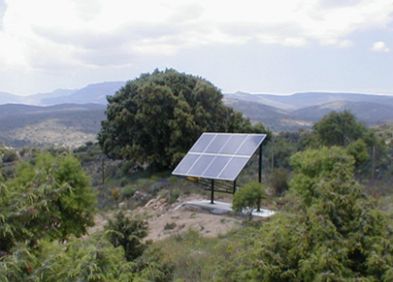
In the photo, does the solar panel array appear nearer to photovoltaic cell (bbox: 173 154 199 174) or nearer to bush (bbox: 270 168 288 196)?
photovoltaic cell (bbox: 173 154 199 174)

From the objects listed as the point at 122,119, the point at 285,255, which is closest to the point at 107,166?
the point at 122,119

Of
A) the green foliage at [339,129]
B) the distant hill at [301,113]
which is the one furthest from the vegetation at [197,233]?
the distant hill at [301,113]

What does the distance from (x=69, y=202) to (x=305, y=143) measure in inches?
737

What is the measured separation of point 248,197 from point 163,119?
13.9 metres

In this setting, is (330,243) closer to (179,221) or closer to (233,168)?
(179,221)

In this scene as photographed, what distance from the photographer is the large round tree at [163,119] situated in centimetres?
2950

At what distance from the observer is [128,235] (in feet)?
35.3

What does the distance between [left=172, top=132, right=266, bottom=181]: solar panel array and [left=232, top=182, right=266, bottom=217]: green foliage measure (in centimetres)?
155

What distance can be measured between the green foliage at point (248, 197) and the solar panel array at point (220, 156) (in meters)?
1.55

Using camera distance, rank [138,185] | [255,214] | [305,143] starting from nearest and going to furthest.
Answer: [255,214], [138,185], [305,143]

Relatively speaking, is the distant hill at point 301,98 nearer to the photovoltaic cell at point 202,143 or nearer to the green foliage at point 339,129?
the green foliage at point 339,129

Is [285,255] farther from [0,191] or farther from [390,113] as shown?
[390,113]

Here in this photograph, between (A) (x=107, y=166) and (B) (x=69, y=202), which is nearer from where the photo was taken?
(B) (x=69, y=202)

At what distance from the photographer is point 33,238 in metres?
5.50
